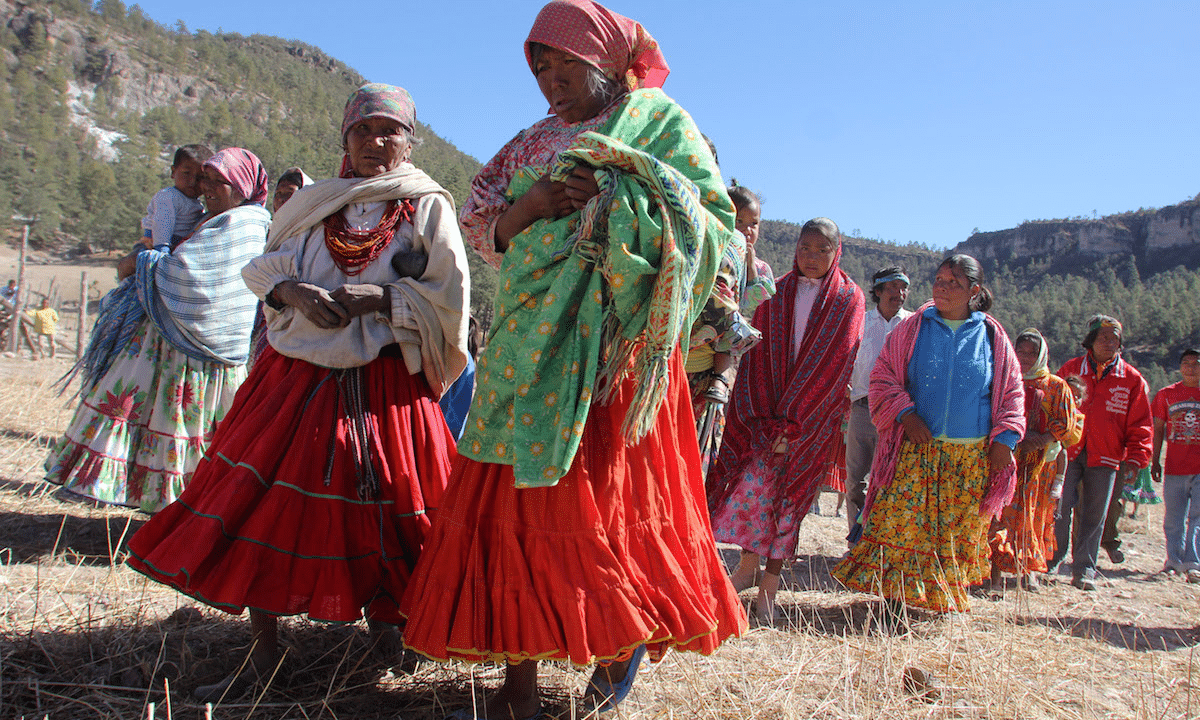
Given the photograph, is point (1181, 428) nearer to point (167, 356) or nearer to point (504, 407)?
point (504, 407)

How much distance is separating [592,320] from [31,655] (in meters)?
2.16

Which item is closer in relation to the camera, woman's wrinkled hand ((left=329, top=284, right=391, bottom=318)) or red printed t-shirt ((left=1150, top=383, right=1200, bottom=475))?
woman's wrinkled hand ((left=329, top=284, right=391, bottom=318))

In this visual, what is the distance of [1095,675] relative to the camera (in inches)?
138

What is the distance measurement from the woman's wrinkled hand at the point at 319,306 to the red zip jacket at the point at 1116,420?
6.94 meters

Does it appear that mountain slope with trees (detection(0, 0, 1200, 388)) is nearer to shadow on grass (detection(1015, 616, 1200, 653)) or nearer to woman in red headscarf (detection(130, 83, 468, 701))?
shadow on grass (detection(1015, 616, 1200, 653))

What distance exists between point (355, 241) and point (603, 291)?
3.35 ft

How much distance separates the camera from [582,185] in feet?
7.27

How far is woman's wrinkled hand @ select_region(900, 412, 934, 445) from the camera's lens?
177 inches

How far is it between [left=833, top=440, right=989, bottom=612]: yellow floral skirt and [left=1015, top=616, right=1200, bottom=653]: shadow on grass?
1.65 ft

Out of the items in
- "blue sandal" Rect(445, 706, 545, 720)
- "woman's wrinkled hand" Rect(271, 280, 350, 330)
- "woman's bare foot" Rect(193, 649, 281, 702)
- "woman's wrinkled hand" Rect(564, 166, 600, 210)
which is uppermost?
"woman's wrinkled hand" Rect(564, 166, 600, 210)

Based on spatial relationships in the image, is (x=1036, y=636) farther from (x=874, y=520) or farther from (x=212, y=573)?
(x=212, y=573)

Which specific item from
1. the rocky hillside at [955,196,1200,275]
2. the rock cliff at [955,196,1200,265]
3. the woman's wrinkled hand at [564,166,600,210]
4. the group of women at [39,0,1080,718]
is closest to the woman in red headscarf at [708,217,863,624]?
the group of women at [39,0,1080,718]

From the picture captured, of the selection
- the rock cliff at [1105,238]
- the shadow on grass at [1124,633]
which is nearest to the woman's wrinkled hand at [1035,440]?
the shadow on grass at [1124,633]

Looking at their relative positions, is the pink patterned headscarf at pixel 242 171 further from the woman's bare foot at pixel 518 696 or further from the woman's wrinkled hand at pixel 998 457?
the woman's wrinkled hand at pixel 998 457
